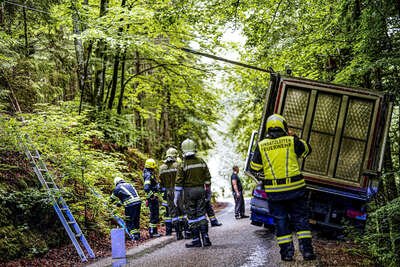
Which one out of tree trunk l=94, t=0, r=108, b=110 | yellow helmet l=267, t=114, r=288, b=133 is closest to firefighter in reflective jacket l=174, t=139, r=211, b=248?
yellow helmet l=267, t=114, r=288, b=133

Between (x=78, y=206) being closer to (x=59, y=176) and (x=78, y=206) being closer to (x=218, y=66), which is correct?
(x=59, y=176)

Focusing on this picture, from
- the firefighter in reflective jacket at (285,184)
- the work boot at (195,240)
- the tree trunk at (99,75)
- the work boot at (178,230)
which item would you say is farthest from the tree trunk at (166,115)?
the firefighter in reflective jacket at (285,184)

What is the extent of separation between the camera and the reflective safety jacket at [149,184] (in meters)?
10.1

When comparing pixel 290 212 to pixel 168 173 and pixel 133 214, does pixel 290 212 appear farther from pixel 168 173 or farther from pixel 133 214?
pixel 168 173

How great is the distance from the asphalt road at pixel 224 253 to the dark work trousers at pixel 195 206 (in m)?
0.50

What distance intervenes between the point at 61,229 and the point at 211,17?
241 inches

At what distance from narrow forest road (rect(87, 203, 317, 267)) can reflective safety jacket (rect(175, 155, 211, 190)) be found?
1217mm

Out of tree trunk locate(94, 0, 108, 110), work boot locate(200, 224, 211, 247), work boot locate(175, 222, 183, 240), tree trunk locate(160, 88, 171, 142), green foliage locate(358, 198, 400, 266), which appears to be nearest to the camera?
green foliage locate(358, 198, 400, 266)

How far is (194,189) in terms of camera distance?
25.8 feet

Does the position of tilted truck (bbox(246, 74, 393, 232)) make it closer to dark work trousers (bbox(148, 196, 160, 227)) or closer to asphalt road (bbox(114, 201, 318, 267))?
asphalt road (bbox(114, 201, 318, 267))

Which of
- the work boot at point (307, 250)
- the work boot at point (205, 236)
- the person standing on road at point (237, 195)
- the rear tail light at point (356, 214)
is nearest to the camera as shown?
the work boot at point (307, 250)

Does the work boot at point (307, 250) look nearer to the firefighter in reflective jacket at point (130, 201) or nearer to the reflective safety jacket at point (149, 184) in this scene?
the firefighter in reflective jacket at point (130, 201)

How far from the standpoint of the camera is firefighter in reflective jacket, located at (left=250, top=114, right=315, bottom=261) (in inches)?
218

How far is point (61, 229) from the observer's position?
840 centimetres
